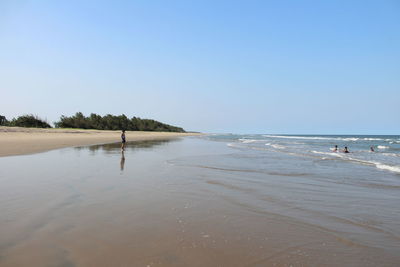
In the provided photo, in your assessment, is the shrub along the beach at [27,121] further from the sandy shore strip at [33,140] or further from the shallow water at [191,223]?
the shallow water at [191,223]

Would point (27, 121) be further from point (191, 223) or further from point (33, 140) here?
point (191, 223)

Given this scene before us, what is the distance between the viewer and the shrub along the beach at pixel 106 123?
8122cm

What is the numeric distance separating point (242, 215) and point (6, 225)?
166 inches

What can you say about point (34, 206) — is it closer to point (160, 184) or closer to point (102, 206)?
point (102, 206)

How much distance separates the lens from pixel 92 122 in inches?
3413

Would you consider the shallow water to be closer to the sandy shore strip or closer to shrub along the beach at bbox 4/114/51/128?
the sandy shore strip

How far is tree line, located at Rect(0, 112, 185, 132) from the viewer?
63522mm

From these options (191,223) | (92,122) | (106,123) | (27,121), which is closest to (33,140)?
(191,223)

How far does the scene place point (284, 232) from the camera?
4.53 m

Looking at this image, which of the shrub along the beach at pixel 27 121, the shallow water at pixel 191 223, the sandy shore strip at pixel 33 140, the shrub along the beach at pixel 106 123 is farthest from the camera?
the shrub along the beach at pixel 106 123

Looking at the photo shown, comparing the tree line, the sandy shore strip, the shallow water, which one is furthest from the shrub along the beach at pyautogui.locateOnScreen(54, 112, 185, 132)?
the shallow water

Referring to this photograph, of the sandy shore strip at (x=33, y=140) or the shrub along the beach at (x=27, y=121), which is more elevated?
the shrub along the beach at (x=27, y=121)

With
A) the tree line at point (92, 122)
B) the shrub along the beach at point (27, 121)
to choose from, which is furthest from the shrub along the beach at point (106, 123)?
the shrub along the beach at point (27, 121)

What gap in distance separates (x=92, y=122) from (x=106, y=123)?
6.10 m
